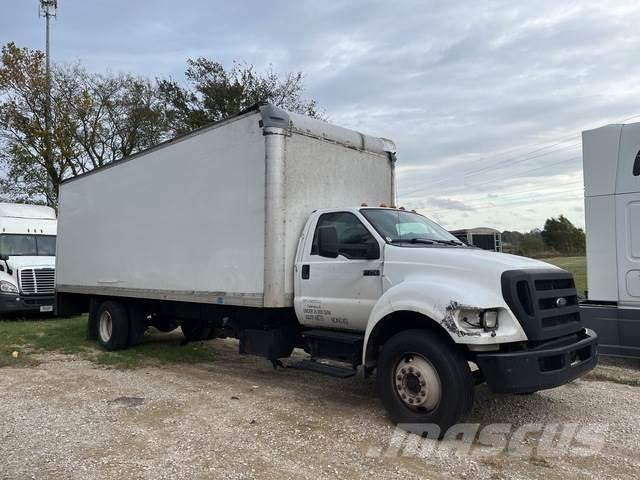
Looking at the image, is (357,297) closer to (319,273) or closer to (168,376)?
(319,273)

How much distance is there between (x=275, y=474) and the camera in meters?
4.17

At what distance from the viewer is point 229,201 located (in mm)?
6914

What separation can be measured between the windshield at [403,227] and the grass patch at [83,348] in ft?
14.0

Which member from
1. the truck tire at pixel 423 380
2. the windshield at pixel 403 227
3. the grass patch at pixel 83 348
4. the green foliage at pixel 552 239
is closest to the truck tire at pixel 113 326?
the grass patch at pixel 83 348

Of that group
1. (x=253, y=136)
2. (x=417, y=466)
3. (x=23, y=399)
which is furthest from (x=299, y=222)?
(x=23, y=399)

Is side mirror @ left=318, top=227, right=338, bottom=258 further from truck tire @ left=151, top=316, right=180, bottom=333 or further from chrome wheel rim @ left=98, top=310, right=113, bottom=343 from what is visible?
chrome wheel rim @ left=98, top=310, right=113, bottom=343

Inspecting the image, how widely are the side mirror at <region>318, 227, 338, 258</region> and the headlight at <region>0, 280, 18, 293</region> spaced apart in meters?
10.9

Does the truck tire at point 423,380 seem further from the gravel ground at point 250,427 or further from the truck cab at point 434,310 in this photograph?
the gravel ground at point 250,427

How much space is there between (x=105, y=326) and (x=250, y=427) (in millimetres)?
Result: 5694

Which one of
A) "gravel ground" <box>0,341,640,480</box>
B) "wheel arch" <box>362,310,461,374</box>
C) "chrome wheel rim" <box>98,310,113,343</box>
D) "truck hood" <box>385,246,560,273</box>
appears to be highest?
"truck hood" <box>385,246,560,273</box>

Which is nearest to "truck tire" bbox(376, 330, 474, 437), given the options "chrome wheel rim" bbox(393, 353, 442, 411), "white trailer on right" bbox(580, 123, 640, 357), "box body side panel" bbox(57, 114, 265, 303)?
"chrome wheel rim" bbox(393, 353, 442, 411)

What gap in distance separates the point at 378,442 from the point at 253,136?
12.4ft

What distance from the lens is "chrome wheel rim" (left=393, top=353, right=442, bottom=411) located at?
490 cm

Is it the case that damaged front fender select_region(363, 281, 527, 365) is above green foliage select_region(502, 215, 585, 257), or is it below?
below
